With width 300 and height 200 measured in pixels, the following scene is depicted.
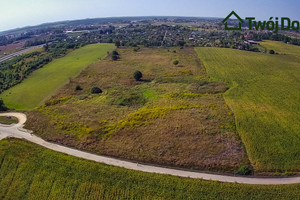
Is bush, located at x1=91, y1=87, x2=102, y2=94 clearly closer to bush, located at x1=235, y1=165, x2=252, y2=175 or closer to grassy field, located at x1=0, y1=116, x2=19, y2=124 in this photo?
grassy field, located at x1=0, y1=116, x2=19, y2=124

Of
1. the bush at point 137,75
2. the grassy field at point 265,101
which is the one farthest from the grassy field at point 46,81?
the grassy field at point 265,101

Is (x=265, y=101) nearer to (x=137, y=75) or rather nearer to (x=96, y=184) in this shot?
(x=137, y=75)

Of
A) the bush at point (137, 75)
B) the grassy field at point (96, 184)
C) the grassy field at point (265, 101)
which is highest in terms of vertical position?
the bush at point (137, 75)

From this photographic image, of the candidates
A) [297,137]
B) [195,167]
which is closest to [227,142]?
[195,167]

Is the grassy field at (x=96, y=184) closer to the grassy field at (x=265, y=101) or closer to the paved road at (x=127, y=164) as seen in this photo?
the paved road at (x=127, y=164)

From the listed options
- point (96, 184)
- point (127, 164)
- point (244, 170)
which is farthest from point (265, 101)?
point (96, 184)

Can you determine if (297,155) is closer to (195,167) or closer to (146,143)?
(195,167)
